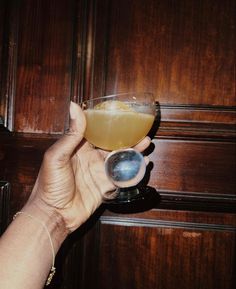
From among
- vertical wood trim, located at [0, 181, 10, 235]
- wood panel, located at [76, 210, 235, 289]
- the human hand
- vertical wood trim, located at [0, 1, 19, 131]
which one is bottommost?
wood panel, located at [76, 210, 235, 289]

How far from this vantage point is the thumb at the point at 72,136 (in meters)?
0.77

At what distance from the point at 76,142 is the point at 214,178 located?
55cm

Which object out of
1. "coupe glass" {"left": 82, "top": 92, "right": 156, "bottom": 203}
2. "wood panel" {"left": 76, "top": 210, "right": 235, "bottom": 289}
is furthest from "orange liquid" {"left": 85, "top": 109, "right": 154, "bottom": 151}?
"wood panel" {"left": 76, "top": 210, "right": 235, "bottom": 289}

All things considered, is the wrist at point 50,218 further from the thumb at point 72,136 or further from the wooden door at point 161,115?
the wooden door at point 161,115

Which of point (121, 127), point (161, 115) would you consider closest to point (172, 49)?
point (161, 115)

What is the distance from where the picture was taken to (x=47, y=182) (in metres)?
0.85

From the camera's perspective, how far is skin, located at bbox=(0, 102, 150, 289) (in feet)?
2.54

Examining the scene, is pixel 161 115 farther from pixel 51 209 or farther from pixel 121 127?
pixel 51 209

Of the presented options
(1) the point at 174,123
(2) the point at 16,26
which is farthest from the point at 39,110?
(1) the point at 174,123

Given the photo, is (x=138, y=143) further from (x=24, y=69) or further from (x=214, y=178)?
(x=24, y=69)

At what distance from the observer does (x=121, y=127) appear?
829mm

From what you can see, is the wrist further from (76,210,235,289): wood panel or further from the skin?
(76,210,235,289): wood panel

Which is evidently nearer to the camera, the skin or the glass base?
the skin

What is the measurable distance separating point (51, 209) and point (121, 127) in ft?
0.98
